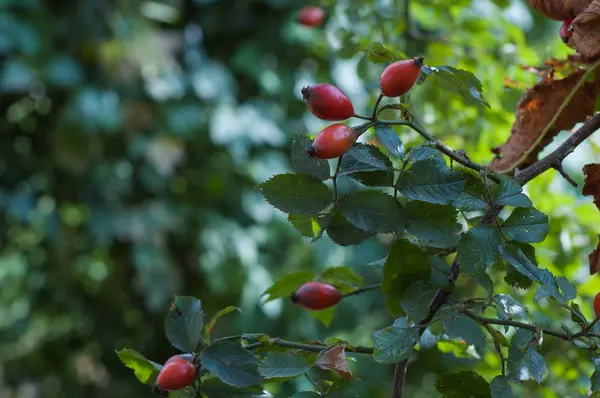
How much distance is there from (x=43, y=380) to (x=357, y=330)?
39.2 inches

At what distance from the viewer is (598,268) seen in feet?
1.53

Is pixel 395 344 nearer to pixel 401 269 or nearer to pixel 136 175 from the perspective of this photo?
pixel 401 269

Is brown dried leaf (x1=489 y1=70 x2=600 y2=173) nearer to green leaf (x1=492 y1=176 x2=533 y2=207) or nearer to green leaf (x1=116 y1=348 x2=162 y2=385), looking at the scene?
green leaf (x1=492 y1=176 x2=533 y2=207)

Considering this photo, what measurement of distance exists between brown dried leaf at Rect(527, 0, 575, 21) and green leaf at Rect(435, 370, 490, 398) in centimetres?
25

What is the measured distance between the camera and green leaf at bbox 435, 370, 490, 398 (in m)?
0.41

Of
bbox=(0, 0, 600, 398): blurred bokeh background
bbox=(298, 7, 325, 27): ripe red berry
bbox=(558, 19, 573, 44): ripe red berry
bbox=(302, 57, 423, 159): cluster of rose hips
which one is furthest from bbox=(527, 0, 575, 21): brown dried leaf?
bbox=(0, 0, 600, 398): blurred bokeh background

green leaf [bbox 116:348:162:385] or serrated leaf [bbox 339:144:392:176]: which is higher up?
serrated leaf [bbox 339:144:392:176]

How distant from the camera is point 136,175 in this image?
2111 mm

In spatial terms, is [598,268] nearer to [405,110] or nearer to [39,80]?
[405,110]

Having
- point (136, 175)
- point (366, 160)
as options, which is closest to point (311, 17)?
point (366, 160)

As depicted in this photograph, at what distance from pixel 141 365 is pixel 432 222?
19 cm

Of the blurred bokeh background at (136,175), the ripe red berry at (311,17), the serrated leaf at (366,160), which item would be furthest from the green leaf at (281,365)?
the blurred bokeh background at (136,175)

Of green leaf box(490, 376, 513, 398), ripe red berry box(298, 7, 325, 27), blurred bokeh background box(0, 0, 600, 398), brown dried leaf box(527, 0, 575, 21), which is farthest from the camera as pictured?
blurred bokeh background box(0, 0, 600, 398)

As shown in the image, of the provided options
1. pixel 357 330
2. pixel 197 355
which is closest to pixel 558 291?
pixel 197 355
